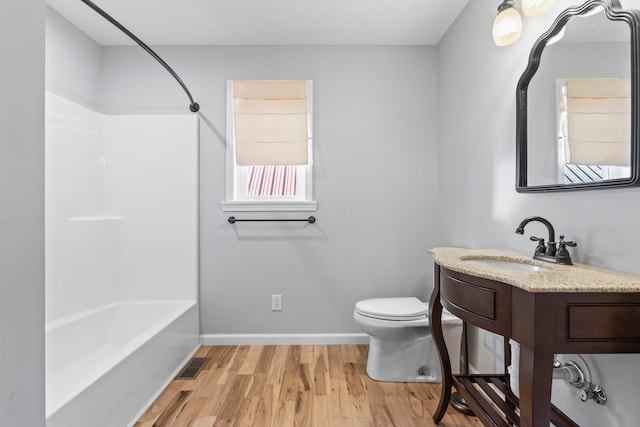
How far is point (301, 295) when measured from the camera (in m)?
2.59

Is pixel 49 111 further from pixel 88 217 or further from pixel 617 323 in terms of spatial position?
pixel 617 323

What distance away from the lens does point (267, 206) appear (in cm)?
256

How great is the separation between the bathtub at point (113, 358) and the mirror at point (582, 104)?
201 centimetres

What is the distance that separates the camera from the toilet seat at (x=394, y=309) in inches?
78.9

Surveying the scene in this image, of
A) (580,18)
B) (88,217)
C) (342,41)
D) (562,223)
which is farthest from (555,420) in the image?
(88,217)

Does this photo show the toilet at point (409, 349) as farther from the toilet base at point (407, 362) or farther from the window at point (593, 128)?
the window at point (593, 128)

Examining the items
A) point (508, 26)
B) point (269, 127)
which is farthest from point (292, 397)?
point (508, 26)

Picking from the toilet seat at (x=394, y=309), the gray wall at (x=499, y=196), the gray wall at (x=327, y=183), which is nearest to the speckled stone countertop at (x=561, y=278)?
the gray wall at (x=499, y=196)

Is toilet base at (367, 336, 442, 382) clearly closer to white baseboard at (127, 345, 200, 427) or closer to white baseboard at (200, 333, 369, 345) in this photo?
white baseboard at (200, 333, 369, 345)

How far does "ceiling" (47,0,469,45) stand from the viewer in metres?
2.08

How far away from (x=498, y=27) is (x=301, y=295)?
2043 millimetres

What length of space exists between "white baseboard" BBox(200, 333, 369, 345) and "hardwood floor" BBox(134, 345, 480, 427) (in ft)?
0.58

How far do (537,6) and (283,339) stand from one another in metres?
2.44

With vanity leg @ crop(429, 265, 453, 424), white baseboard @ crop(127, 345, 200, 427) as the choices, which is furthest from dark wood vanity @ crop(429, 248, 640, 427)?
white baseboard @ crop(127, 345, 200, 427)
